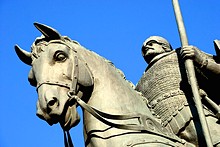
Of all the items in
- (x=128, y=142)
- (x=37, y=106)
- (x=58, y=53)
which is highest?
(x=58, y=53)

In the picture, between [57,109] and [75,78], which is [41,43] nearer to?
[75,78]

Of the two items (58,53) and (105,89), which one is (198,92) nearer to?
(105,89)

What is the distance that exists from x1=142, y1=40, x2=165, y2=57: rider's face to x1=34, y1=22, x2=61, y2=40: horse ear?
63.9 inches

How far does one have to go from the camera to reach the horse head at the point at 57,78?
633cm

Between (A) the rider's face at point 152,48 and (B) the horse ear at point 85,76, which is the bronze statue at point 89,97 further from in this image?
(A) the rider's face at point 152,48

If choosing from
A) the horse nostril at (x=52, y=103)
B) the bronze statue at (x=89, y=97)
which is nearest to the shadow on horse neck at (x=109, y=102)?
the bronze statue at (x=89, y=97)

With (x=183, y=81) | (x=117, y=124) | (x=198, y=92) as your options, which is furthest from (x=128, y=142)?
(x=183, y=81)

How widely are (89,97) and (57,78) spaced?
423mm

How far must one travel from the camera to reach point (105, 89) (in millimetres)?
6559

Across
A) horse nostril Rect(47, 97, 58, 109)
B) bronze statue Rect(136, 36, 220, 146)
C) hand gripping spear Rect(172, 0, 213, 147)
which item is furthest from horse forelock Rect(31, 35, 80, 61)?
hand gripping spear Rect(172, 0, 213, 147)

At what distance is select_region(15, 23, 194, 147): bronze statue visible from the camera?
20.4 ft

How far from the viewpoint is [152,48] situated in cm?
810

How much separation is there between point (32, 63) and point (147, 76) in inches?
69.6

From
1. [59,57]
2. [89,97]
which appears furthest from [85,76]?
[59,57]
